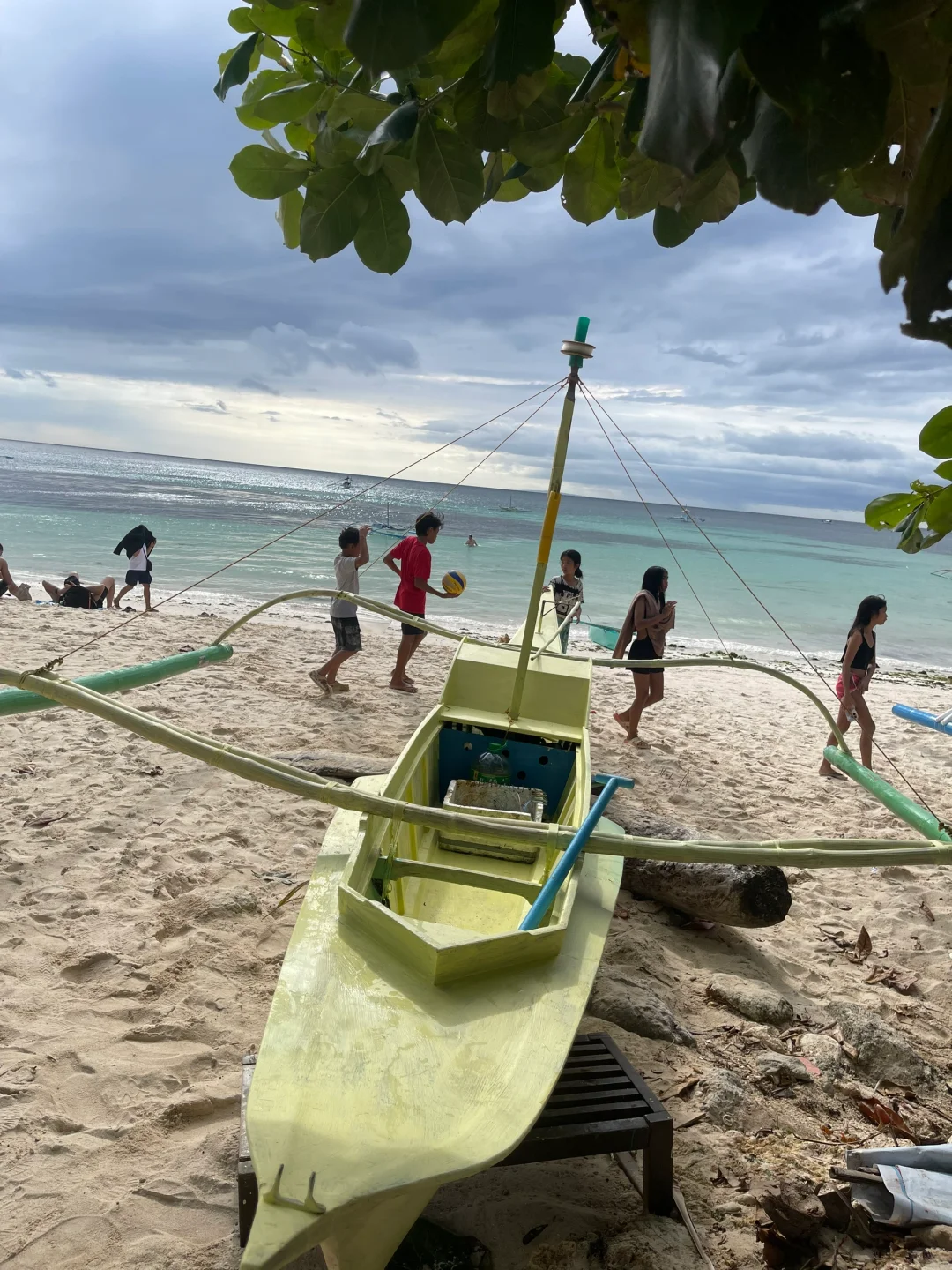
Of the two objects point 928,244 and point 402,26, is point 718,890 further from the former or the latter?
point 402,26

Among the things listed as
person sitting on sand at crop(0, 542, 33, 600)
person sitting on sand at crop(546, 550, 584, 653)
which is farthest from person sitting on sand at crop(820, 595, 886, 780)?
person sitting on sand at crop(0, 542, 33, 600)

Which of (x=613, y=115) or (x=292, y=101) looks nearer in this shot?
(x=292, y=101)

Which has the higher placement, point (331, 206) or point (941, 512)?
point (331, 206)

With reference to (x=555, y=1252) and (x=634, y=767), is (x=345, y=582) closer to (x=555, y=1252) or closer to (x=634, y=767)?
(x=634, y=767)

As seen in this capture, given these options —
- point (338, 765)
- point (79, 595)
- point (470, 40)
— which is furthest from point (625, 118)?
point (79, 595)

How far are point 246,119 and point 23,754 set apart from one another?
5.41 meters

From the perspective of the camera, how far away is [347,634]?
7.48 metres

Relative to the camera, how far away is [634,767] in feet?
22.6

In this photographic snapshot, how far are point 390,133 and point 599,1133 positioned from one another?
2.69m

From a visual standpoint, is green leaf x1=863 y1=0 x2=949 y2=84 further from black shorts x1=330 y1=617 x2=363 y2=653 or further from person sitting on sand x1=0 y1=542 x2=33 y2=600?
person sitting on sand x1=0 y1=542 x2=33 y2=600

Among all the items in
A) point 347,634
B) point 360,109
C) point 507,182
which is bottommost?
point 347,634

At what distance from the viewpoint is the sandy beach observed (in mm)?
2342

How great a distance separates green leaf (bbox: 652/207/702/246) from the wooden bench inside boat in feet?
7.79

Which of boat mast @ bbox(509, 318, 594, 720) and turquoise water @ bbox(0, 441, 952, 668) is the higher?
boat mast @ bbox(509, 318, 594, 720)
